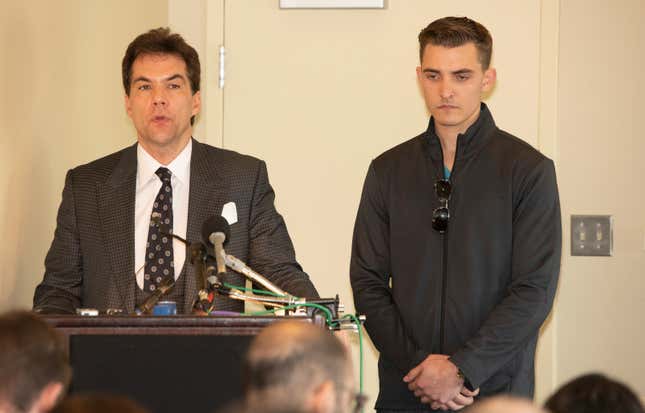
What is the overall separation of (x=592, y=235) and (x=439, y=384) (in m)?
1.67

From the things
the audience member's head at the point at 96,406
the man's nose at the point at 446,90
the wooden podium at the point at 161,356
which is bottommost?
the wooden podium at the point at 161,356

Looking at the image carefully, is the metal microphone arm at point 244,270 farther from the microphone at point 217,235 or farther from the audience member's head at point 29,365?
the audience member's head at point 29,365

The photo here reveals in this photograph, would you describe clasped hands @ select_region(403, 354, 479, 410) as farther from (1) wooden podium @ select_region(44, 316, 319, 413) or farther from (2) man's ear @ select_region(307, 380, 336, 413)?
(2) man's ear @ select_region(307, 380, 336, 413)

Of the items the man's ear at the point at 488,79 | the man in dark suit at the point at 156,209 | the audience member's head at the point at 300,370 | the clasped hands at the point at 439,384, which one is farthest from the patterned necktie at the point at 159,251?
the audience member's head at the point at 300,370

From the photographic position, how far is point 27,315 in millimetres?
2410

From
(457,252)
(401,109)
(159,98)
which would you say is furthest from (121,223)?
(401,109)

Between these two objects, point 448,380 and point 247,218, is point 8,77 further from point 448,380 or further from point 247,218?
point 448,380

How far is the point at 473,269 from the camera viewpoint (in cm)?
387

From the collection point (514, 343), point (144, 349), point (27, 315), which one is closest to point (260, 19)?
point (514, 343)

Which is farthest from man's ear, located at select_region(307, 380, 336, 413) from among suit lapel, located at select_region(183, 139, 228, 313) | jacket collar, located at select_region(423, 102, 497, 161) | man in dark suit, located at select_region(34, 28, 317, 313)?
jacket collar, located at select_region(423, 102, 497, 161)

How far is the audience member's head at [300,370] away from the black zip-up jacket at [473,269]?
1665 millimetres

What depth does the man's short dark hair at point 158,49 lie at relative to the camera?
13.0 feet

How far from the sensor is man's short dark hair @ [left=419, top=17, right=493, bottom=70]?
4.04 meters

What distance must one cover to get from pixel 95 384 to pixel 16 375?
58 centimetres
